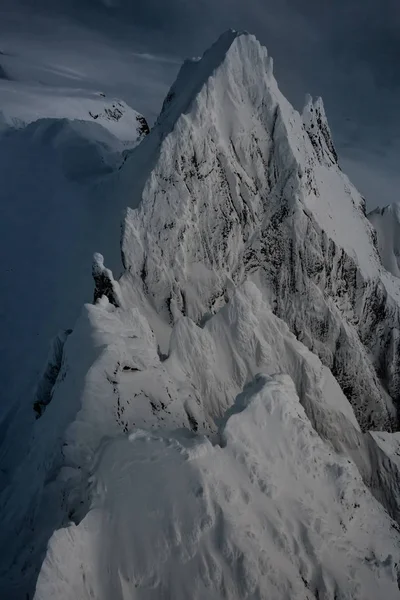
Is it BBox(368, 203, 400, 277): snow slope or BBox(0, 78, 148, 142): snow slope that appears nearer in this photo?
BBox(368, 203, 400, 277): snow slope

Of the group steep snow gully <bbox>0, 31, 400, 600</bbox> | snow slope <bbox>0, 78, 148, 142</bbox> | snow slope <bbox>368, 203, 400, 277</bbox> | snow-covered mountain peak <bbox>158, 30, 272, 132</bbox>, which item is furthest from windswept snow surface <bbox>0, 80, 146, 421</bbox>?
Answer: snow slope <bbox>368, 203, 400, 277</bbox>

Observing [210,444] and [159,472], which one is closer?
[159,472]

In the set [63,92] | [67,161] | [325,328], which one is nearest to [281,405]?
[325,328]

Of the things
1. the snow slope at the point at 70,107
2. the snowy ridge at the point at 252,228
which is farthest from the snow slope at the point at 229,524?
the snow slope at the point at 70,107

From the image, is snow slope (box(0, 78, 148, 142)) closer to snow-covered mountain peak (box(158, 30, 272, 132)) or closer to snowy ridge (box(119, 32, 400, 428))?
snow-covered mountain peak (box(158, 30, 272, 132))

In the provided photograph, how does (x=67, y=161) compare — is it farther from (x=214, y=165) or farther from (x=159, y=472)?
(x=159, y=472)

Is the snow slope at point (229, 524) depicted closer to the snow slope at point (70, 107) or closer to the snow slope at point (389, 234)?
the snow slope at point (389, 234)
